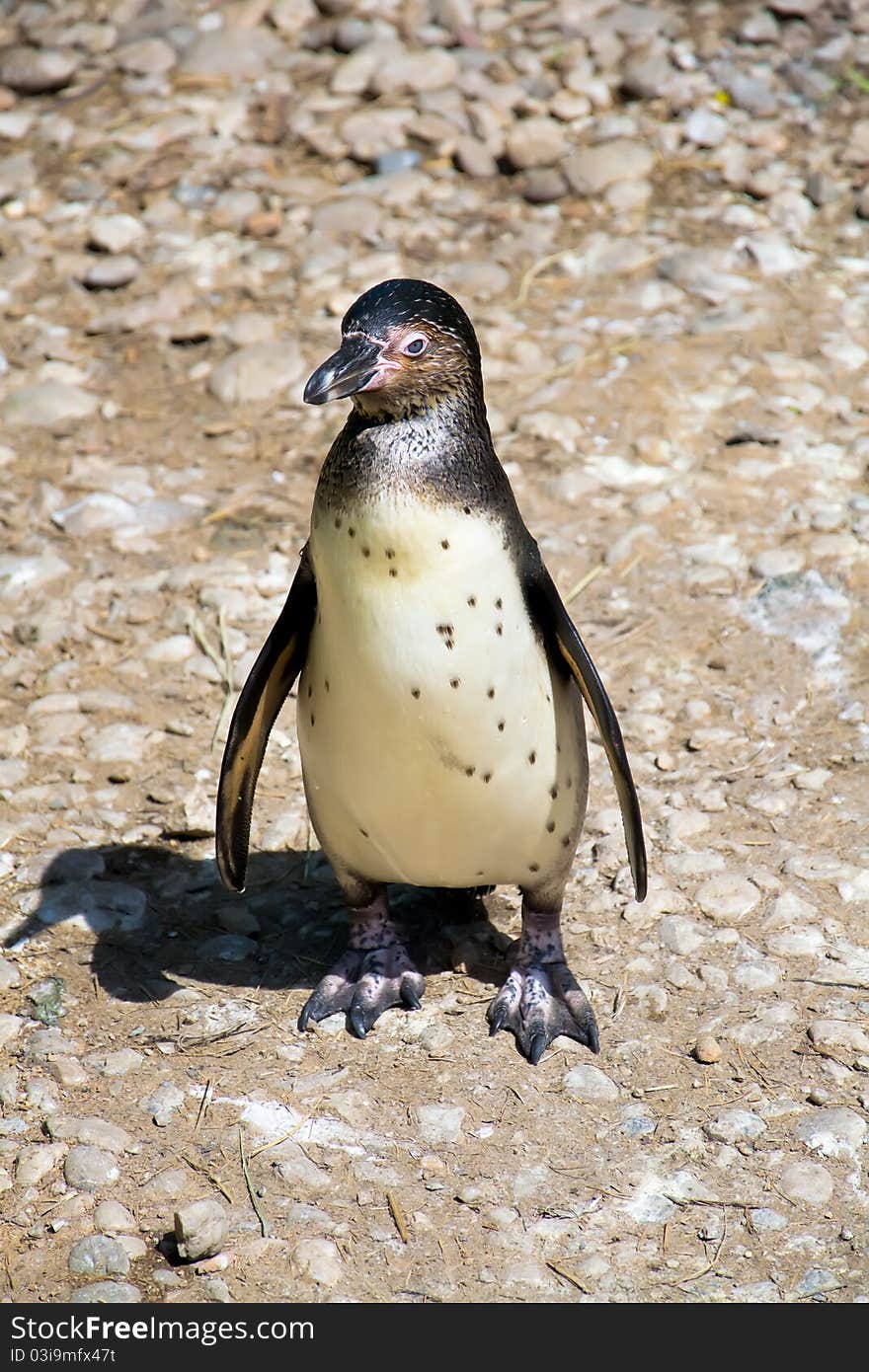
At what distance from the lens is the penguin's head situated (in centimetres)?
308

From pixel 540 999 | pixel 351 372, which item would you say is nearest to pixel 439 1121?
pixel 540 999

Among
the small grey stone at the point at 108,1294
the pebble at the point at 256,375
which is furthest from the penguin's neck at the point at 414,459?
the pebble at the point at 256,375

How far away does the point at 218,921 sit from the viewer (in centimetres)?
409

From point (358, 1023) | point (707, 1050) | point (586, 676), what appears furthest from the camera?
point (358, 1023)

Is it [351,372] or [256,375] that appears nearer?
[351,372]

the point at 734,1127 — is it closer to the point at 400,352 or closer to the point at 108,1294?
the point at 108,1294

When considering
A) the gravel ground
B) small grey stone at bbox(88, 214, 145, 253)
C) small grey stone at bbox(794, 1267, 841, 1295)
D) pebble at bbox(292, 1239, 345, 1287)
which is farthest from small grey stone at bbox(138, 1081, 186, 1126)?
small grey stone at bbox(88, 214, 145, 253)

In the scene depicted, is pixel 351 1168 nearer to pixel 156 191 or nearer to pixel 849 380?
pixel 849 380

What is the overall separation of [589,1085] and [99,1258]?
3.55 feet

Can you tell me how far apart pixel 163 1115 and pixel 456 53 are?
557cm

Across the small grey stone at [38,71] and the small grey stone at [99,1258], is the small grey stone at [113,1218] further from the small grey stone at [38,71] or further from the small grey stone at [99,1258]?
the small grey stone at [38,71]

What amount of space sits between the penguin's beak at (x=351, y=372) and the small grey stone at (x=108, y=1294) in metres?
1.63

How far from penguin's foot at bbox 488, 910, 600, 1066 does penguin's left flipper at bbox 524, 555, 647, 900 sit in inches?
12.3

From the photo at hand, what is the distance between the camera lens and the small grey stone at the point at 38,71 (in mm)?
7547
